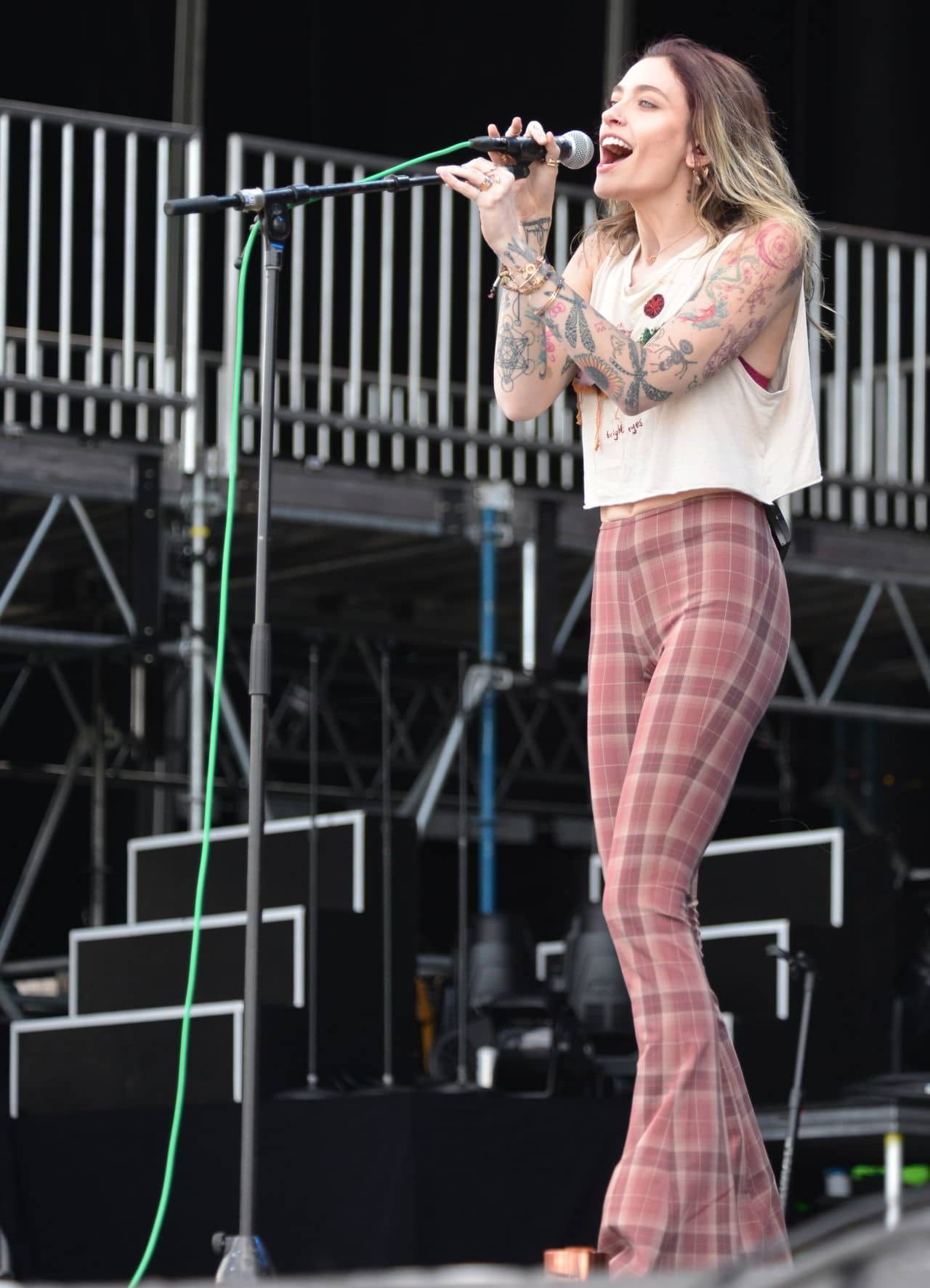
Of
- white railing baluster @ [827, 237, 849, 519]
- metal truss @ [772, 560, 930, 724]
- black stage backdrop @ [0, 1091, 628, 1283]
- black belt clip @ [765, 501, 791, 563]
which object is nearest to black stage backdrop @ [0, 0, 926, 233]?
white railing baluster @ [827, 237, 849, 519]

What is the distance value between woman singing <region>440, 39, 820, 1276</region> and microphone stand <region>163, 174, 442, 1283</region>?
33cm

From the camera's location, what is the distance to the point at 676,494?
2.72 m

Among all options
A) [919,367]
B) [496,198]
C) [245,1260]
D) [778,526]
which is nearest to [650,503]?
[778,526]

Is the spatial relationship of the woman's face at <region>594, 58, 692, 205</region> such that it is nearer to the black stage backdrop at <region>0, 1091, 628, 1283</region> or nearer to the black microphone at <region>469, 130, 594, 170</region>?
the black microphone at <region>469, 130, 594, 170</region>

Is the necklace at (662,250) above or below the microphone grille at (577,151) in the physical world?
below

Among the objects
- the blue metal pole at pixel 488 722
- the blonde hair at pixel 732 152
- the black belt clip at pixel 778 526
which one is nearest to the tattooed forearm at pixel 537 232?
the blonde hair at pixel 732 152

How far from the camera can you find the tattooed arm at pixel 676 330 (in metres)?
2.64

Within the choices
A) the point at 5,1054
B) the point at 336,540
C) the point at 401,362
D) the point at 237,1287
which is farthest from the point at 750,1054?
the point at 401,362

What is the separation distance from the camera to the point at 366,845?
5777 mm

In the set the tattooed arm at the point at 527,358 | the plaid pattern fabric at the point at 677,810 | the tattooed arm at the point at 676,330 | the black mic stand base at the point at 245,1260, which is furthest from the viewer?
the black mic stand base at the point at 245,1260

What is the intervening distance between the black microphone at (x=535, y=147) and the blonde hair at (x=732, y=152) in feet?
0.48

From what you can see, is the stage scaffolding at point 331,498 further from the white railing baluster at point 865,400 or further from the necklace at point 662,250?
the necklace at point 662,250

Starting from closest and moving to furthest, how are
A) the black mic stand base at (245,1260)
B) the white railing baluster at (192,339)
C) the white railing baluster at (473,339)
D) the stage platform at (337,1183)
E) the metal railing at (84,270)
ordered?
the black mic stand base at (245,1260) < the stage platform at (337,1183) < the white railing baluster at (192,339) < the white railing baluster at (473,339) < the metal railing at (84,270)

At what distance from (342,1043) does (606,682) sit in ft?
9.99
